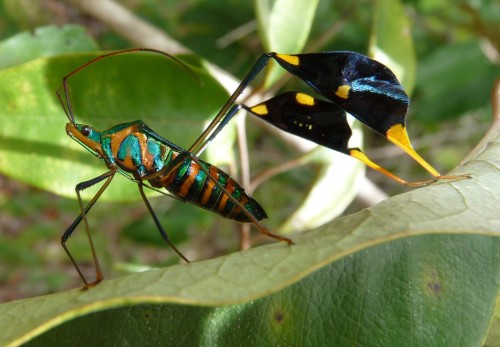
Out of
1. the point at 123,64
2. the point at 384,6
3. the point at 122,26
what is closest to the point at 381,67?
the point at 123,64

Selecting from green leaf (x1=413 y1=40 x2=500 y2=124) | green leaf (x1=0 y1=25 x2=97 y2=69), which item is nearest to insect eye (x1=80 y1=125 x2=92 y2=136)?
green leaf (x1=0 y1=25 x2=97 y2=69)

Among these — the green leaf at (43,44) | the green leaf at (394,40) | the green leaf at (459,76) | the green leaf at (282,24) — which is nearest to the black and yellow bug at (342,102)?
the green leaf at (282,24)

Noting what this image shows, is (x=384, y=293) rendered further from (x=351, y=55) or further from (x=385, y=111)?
(x=351, y=55)

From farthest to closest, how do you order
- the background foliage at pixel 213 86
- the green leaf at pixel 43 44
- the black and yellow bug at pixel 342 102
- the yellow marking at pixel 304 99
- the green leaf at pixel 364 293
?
the green leaf at pixel 43 44, the background foliage at pixel 213 86, the yellow marking at pixel 304 99, the black and yellow bug at pixel 342 102, the green leaf at pixel 364 293

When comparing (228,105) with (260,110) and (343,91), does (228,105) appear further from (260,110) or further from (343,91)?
(343,91)

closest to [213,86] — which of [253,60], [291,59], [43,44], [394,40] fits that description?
[291,59]

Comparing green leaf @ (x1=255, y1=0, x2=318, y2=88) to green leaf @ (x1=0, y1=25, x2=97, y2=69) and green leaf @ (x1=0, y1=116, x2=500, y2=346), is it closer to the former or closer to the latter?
green leaf @ (x1=0, y1=25, x2=97, y2=69)

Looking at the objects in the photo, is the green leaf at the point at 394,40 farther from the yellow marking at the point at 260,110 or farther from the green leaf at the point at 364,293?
the green leaf at the point at 364,293
